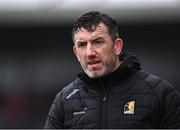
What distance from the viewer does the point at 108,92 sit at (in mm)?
4031

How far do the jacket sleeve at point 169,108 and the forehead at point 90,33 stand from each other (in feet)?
1.51

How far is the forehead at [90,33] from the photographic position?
4.03m

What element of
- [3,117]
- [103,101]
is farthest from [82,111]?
[3,117]

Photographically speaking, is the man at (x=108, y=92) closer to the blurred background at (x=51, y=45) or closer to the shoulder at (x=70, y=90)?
the shoulder at (x=70, y=90)

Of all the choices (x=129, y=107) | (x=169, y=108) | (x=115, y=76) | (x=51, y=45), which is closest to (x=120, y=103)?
(x=129, y=107)

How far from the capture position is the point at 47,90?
45.8 feet

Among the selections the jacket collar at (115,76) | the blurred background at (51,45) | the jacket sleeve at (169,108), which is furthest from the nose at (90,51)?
the blurred background at (51,45)

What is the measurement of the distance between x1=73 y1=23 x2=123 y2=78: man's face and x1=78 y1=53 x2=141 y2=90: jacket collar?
0.12ft

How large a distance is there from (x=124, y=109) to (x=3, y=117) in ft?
32.1

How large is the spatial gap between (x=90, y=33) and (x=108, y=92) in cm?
35

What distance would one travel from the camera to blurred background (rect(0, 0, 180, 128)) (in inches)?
535

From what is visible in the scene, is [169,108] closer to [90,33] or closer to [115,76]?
Result: [115,76]

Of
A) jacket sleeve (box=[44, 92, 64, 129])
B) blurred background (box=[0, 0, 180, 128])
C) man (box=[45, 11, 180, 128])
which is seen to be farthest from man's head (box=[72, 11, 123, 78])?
blurred background (box=[0, 0, 180, 128])

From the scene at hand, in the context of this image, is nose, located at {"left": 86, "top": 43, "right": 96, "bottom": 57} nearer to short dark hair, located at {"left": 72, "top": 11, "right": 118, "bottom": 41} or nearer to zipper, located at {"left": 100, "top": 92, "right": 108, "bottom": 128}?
short dark hair, located at {"left": 72, "top": 11, "right": 118, "bottom": 41}
